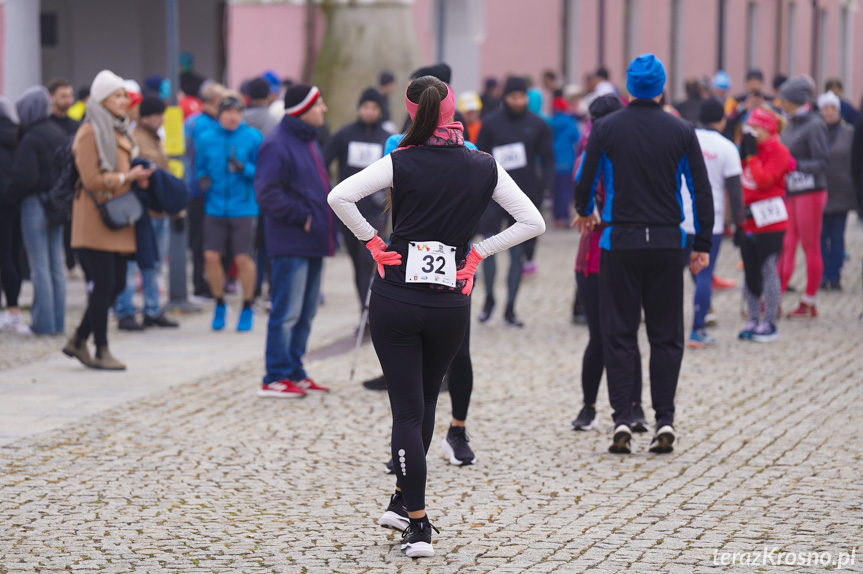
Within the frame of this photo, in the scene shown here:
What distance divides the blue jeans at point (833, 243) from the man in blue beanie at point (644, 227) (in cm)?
684

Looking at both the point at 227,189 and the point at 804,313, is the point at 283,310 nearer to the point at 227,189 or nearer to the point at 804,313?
the point at 227,189

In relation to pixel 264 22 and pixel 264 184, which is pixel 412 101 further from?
pixel 264 22

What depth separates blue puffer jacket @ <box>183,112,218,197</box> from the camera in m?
11.4

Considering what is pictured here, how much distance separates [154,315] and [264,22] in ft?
35.7

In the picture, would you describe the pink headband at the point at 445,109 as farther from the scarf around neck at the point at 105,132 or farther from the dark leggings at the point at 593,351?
the scarf around neck at the point at 105,132

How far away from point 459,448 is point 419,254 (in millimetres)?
1847

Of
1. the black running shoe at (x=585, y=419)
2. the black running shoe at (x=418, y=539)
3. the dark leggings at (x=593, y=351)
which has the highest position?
the dark leggings at (x=593, y=351)

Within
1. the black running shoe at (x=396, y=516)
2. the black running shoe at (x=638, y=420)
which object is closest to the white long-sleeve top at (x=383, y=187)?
the black running shoe at (x=396, y=516)

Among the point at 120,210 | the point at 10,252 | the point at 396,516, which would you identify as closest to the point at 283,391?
the point at 120,210

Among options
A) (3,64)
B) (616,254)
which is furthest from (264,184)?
(3,64)

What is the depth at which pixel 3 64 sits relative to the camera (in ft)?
58.6

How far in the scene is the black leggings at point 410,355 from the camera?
16.7ft

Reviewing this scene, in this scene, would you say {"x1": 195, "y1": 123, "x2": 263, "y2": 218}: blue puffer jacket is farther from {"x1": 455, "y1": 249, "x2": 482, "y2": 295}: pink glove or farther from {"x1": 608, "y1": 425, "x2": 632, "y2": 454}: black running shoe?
{"x1": 455, "y1": 249, "x2": 482, "y2": 295}: pink glove

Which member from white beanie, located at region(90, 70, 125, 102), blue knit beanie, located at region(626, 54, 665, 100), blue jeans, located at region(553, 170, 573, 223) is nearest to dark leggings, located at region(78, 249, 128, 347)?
white beanie, located at region(90, 70, 125, 102)
